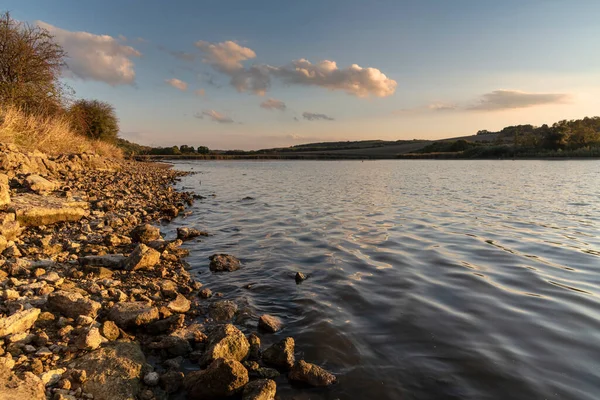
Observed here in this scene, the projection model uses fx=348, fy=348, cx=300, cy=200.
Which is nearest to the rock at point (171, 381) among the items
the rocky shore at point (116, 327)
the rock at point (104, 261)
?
the rocky shore at point (116, 327)

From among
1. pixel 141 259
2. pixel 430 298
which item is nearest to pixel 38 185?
pixel 141 259

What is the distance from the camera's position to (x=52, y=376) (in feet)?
11.2

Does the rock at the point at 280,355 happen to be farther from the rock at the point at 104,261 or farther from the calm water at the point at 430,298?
the rock at the point at 104,261

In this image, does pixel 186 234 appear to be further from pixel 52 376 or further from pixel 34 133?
pixel 34 133

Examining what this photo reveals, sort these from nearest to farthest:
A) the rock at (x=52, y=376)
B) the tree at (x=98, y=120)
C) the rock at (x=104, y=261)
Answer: the rock at (x=52, y=376)
the rock at (x=104, y=261)
the tree at (x=98, y=120)

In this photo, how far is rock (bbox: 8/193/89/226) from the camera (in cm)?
850

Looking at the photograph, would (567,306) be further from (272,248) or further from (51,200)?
(51,200)

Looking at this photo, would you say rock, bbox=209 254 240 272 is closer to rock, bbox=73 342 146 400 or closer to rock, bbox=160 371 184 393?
rock, bbox=73 342 146 400

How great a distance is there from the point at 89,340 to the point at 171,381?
1092 millimetres

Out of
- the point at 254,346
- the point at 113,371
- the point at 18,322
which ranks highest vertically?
the point at 18,322

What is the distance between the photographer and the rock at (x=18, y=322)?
12.5ft

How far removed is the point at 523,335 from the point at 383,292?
228 cm

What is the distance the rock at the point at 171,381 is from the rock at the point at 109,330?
40.2 inches

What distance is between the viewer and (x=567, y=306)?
231 inches
